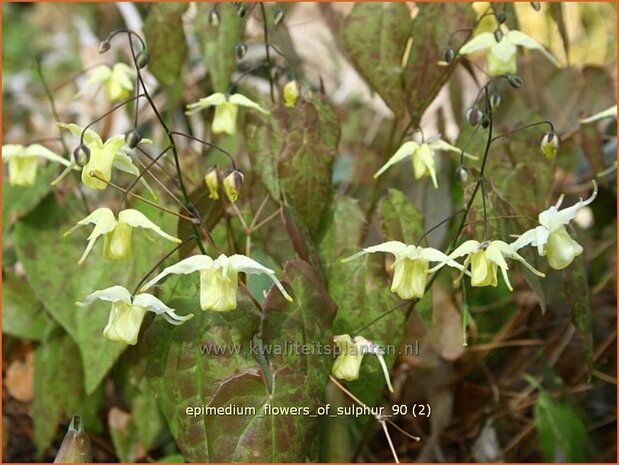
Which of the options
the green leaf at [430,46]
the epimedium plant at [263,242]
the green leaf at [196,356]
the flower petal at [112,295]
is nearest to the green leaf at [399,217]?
the epimedium plant at [263,242]

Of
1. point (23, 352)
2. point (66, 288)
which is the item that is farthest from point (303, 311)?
point (23, 352)

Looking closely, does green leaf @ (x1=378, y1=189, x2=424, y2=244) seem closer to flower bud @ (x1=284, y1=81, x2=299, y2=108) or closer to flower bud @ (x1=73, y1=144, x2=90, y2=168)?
flower bud @ (x1=284, y1=81, x2=299, y2=108)

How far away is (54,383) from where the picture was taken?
119 centimetres

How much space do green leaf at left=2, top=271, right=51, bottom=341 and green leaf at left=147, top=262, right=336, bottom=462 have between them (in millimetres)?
397

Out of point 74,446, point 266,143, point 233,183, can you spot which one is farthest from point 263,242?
point 74,446

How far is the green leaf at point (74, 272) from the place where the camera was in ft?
3.37

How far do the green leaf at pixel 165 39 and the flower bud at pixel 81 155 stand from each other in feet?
1.22

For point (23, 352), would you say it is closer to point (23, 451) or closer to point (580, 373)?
point (23, 451)

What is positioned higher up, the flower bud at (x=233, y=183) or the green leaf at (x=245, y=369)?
the flower bud at (x=233, y=183)

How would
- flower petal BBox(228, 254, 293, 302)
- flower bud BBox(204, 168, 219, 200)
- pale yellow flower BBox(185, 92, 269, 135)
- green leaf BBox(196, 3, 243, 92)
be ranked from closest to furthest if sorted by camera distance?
1. flower petal BBox(228, 254, 293, 302)
2. flower bud BBox(204, 168, 219, 200)
3. pale yellow flower BBox(185, 92, 269, 135)
4. green leaf BBox(196, 3, 243, 92)

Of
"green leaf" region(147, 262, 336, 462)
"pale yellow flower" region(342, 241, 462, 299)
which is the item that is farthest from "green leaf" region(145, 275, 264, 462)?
"pale yellow flower" region(342, 241, 462, 299)

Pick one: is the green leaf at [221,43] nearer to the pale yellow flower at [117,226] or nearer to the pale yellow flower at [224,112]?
the pale yellow flower at [224,112]

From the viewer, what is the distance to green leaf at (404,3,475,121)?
41.6 inches

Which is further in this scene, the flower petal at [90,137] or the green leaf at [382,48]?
the green leaf at [382,48]
